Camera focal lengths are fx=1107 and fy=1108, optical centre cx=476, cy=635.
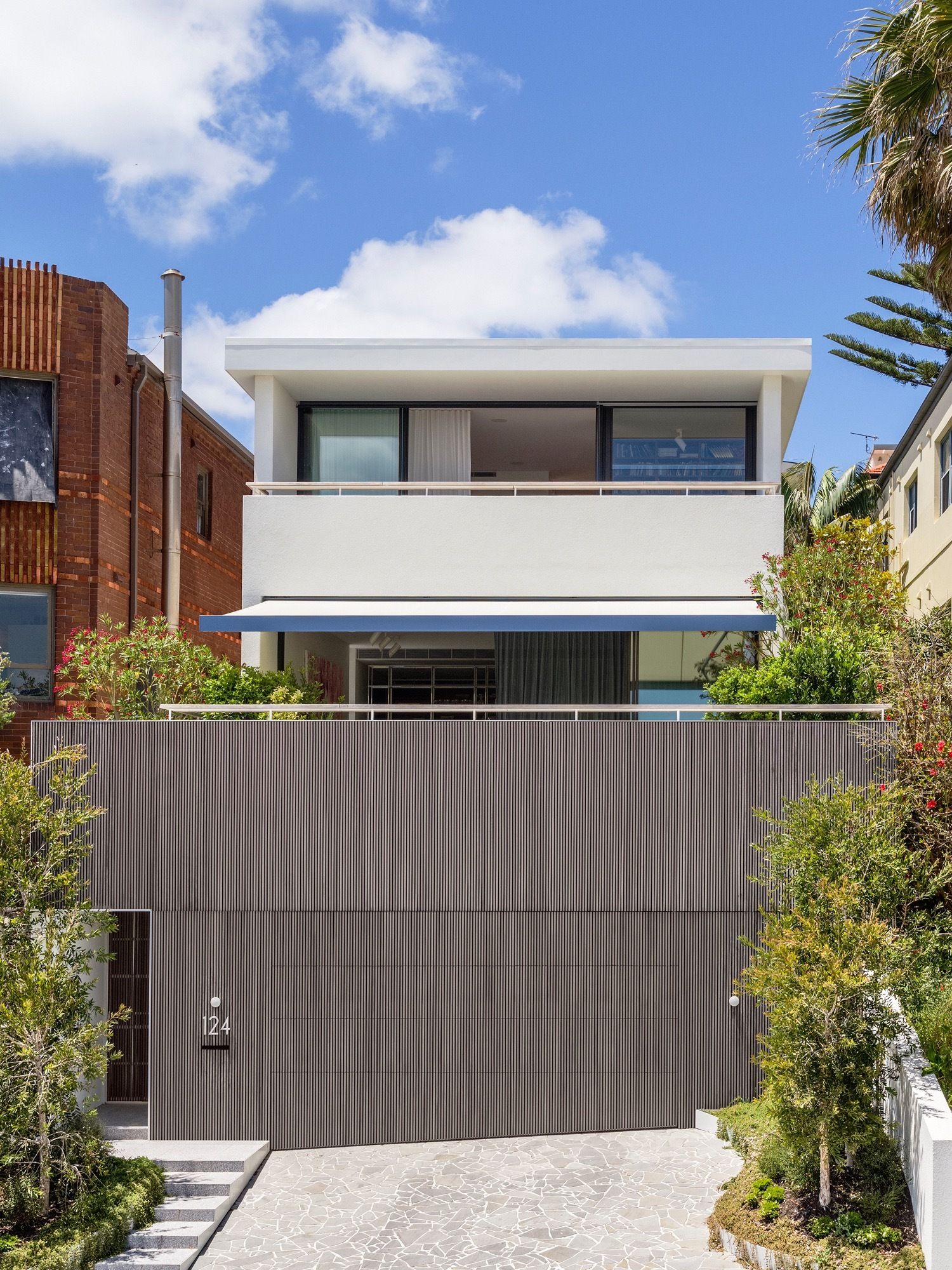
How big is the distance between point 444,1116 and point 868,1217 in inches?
195

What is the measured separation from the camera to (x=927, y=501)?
22.1 m

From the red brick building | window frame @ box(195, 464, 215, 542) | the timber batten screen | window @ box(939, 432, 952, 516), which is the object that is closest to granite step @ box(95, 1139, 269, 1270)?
the timber batten screen

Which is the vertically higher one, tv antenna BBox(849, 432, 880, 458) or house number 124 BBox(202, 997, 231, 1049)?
tv antenna BBox(849, 432, 880, 458)

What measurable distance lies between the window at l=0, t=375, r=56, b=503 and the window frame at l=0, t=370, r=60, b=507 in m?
0.02

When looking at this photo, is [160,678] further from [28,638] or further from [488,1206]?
[488,1206]

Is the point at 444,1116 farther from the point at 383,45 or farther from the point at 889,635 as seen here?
the point at 383,45

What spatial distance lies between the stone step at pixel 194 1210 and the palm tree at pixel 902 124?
13132 mm

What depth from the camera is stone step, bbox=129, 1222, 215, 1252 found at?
10844 mm

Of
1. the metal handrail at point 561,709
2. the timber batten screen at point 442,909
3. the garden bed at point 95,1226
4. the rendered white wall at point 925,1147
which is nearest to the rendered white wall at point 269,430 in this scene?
the metal handrail at point 561,709

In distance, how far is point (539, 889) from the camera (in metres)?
13.1

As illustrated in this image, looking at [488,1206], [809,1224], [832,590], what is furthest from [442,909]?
[832,590]

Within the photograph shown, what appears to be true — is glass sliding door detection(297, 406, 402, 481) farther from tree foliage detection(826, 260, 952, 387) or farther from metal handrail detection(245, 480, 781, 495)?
tree foliage detection(826, 260, 952, 387)

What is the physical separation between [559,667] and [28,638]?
27.5 feet

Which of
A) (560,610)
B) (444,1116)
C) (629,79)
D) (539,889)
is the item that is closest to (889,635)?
(560,610)
